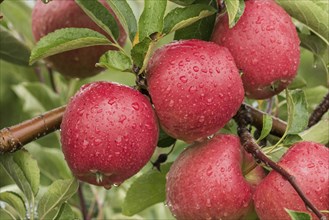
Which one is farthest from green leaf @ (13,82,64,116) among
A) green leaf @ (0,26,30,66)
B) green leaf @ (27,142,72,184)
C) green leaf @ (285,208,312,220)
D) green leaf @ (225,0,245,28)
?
green leaf @ (285,208,312,220)

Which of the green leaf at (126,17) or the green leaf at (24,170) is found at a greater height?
the green leaf at (126,17)

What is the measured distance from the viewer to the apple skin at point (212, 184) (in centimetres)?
128

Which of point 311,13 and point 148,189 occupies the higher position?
point 311,13

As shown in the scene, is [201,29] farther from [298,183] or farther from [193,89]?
[298,183]

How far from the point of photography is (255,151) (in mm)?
1290

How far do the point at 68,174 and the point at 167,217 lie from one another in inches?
10.6

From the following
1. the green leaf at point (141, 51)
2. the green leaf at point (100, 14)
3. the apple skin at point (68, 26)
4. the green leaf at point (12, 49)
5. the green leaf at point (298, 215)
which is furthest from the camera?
the green leaf at point (12, 49)

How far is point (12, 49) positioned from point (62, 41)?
46cm

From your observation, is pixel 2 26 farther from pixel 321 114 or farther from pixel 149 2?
pixel 321 114

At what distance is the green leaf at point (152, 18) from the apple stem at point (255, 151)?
0.22 metres

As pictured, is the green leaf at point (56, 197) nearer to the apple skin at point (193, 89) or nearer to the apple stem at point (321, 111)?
the apple skin at point (193, 89)

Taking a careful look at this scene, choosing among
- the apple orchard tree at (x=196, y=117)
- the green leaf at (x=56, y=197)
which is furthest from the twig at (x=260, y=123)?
the green leaf at (x=56, y=197)

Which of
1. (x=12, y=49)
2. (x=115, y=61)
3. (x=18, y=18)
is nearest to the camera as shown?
(x=115, y=61)

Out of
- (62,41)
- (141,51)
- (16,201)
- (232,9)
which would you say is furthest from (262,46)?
(16,201)
